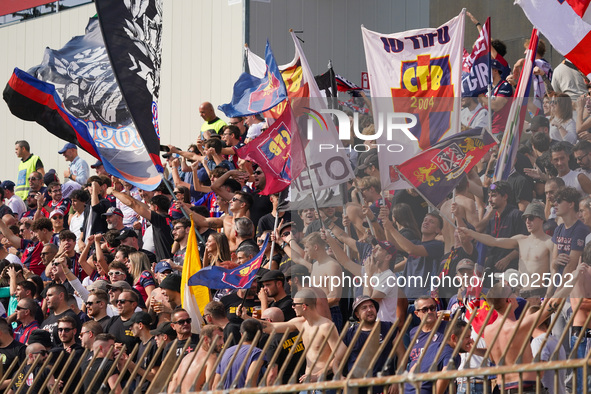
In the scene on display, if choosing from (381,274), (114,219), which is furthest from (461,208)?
(114,219)

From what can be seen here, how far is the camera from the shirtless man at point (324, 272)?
31.6 feet

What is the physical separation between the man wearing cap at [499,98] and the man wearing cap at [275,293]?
2.95 metres

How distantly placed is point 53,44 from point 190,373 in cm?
1690

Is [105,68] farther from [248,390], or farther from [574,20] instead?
[248,390]

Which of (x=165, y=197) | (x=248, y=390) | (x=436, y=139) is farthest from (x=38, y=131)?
(x=248, y=390)

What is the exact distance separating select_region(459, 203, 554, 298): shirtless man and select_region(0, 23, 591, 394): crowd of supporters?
14mm

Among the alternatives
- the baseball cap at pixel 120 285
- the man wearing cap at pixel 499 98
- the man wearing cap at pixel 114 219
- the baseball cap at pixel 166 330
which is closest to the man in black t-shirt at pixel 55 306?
the baseball cap at pixel 120 285

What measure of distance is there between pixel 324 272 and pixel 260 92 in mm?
4280

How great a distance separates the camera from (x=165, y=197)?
14250mm

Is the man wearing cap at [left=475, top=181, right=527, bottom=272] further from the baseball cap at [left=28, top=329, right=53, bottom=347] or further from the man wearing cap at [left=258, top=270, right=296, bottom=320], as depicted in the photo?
the baseball cap at [left=28, top=329, right=53, bottom=347]

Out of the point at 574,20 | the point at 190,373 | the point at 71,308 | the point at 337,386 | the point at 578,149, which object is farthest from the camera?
the point at 71,308

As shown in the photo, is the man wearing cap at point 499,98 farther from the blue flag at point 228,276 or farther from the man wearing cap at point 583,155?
the blue flag at point 228,276

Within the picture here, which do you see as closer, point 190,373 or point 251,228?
point 190,373

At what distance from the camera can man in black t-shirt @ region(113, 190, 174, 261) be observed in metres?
13.9
